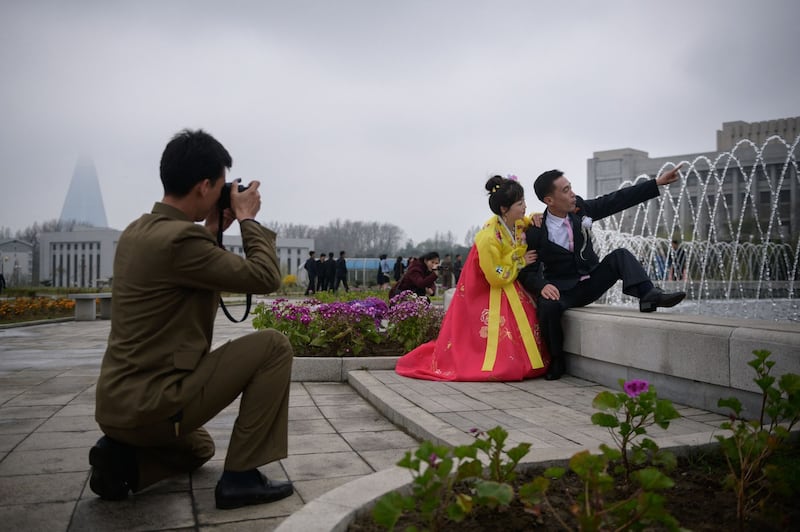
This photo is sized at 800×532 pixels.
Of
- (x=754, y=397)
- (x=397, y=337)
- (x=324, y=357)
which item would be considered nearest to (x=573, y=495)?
(x=754, y=397)

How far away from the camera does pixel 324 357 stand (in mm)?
6156

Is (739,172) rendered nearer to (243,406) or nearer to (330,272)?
(330,272)

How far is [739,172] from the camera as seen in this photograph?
48.7 m

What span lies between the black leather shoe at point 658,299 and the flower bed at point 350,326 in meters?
2.45

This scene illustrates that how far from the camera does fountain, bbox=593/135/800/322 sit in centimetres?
1762

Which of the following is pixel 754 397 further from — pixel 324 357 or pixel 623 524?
pixel 324 357

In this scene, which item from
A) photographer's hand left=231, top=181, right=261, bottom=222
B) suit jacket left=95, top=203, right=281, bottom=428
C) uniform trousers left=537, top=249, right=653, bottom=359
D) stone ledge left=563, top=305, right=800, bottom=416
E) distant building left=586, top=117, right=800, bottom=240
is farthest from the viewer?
distant building left=586, top=117, right=800, bottom=240

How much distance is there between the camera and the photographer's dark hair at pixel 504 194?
18.8 feet

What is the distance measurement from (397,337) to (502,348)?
1.60m

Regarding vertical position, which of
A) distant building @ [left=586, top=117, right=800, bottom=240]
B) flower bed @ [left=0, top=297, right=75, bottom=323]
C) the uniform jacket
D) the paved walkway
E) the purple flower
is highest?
distant building @ [left=586, top=117, right=800, bottom=240]

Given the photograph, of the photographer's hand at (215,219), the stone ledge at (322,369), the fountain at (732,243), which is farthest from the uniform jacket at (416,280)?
the photographer's hand at (215,219)

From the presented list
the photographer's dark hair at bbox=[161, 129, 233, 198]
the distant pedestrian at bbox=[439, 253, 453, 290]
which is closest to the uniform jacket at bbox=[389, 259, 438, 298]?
the photographer's dark hair at bbox=[161, 129, 233, 198]

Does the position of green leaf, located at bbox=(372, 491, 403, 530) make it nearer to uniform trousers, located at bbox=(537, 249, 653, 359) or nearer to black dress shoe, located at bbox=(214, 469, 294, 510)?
black dress shoe, located at bbox=(214, 469, 294, 510)

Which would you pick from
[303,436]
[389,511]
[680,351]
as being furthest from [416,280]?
[389,511]
